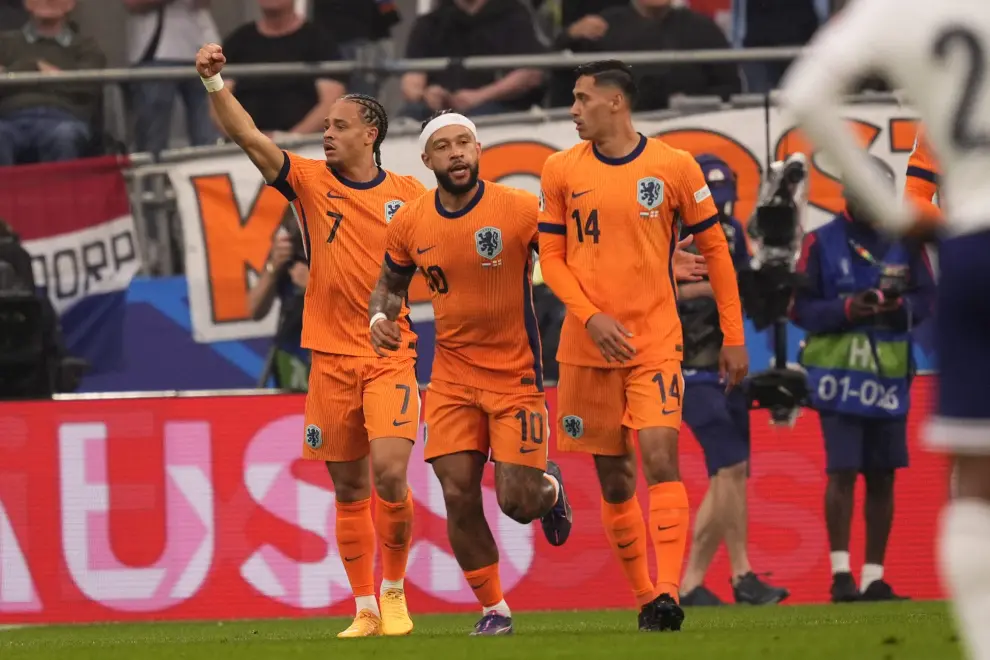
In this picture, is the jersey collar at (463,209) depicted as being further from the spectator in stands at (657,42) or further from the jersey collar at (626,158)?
the spectator in stands at (657,42)

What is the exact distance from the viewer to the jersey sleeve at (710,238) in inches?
342

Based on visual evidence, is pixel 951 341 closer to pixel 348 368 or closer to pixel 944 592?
pixel 348 368

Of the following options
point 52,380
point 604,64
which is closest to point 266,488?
point 52,380

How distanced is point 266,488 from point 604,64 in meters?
4.71

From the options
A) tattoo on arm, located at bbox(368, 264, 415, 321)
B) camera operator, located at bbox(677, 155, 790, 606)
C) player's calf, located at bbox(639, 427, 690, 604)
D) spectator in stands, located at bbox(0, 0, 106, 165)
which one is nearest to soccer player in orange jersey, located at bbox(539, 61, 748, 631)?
player's calf, located at bbox(639, 427, 690, 604)

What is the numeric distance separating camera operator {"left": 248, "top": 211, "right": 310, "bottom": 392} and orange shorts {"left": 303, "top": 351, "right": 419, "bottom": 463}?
9.79ft

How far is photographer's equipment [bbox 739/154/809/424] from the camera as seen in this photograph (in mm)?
11727

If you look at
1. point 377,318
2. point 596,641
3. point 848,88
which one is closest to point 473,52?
point 377,318

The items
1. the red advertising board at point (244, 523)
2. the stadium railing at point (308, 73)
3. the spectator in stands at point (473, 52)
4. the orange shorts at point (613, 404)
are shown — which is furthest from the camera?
the spectator in stands at point (473, 52)

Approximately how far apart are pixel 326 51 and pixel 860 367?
4.45m

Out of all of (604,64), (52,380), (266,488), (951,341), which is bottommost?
(266,488)

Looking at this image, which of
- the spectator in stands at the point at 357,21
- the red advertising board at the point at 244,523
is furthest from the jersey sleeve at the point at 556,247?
the spectator in stands at the point at 357,21

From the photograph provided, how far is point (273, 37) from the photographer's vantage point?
13.5 metres

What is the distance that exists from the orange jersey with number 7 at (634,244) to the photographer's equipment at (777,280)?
2.98 m
